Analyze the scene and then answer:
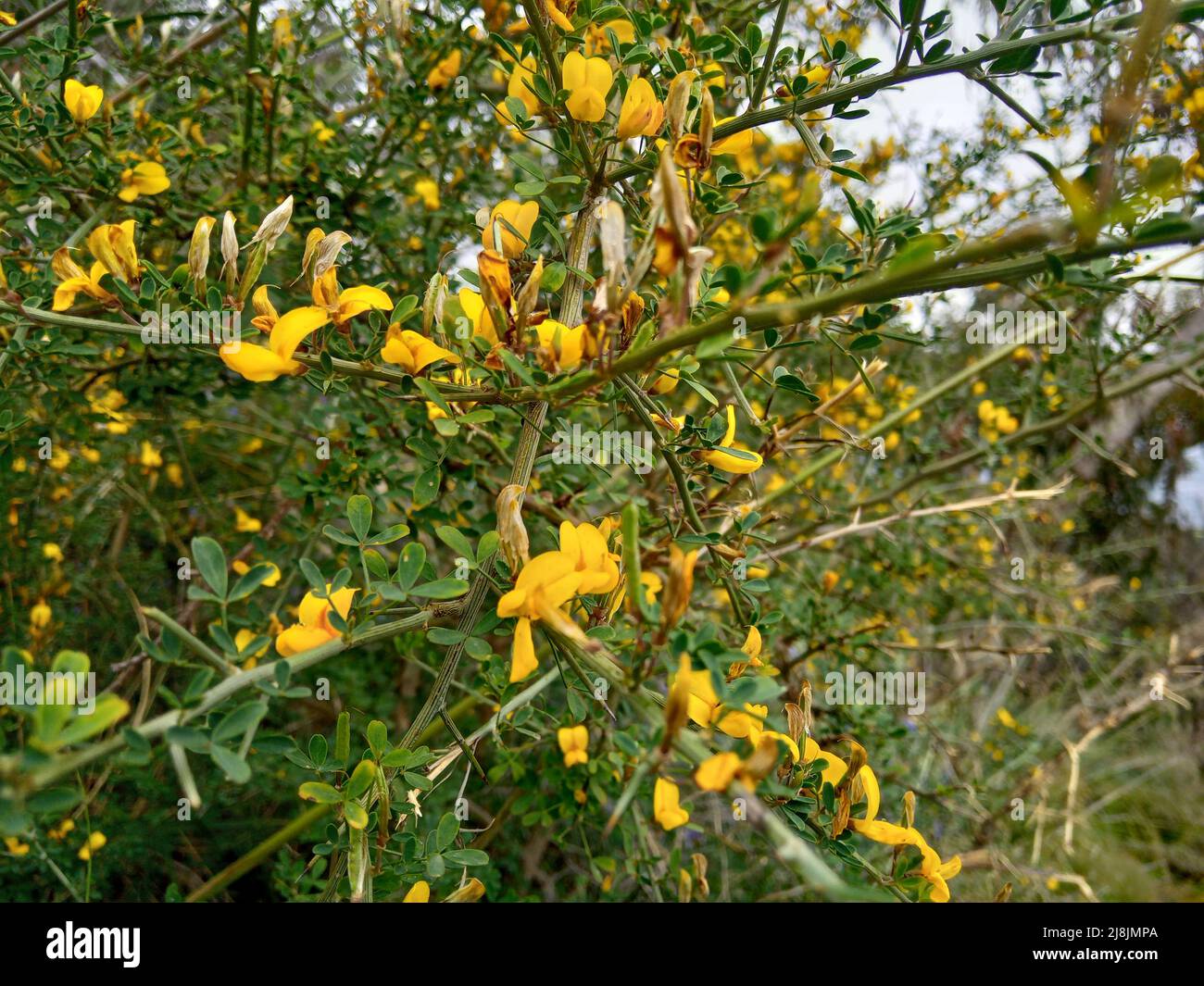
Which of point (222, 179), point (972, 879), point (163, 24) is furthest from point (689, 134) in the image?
point (972, 879)

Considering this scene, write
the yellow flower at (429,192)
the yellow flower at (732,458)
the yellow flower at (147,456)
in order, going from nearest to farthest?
the yellow flower at (732,458)
the yellow flower at (429,192)
the yellow flower at (147,456)

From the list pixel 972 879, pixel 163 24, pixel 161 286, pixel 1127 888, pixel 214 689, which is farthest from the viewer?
pixel 1127 888

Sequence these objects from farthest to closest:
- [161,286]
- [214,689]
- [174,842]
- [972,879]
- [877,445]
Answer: [972,879]
[174,842]
[877,445]
[161,286]
[214,689]

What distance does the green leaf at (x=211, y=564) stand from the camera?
23.8 inches

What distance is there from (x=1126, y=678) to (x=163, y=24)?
549cm

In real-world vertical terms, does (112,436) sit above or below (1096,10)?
below

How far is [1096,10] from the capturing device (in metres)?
0.72

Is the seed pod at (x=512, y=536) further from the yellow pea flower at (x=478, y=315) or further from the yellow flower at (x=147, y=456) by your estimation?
the yellow flower at (x=147, y=456)

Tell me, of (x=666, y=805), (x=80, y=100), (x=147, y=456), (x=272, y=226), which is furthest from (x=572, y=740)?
(x=147, y=456)

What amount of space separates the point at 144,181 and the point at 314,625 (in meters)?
0.89

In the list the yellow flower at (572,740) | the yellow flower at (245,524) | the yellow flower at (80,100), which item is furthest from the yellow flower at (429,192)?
the yellow flower at (572,740)

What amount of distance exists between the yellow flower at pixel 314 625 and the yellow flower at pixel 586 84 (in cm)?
54

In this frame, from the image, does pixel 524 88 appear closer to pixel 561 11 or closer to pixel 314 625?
pixel 561 11

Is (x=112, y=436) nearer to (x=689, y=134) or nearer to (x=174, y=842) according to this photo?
(x=174, y=842)
